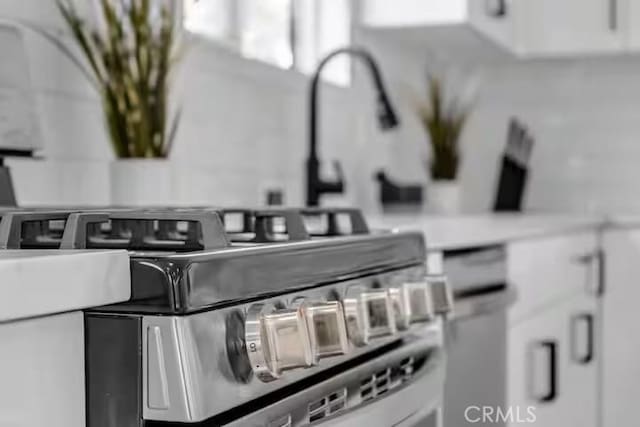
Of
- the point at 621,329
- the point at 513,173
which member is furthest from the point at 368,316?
the point at 513,173

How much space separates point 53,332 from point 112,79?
971 millimetres

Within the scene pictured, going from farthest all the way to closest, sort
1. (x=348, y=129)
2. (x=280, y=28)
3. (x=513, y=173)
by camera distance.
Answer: (x=513, y=173)
(x=348, y=129)
(x=280, y=28)

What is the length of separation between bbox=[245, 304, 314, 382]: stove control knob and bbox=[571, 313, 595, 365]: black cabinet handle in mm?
2022

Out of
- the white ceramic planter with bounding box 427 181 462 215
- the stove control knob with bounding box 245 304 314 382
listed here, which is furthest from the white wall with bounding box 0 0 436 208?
the stove control knob with bounding box 245 304 314 382

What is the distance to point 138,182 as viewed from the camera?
59.2 inches

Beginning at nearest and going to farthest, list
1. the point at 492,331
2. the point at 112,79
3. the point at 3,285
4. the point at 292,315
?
1. the point at 3,285
2. the point at 292,315
3. the point at 112,79
4. the point at 492,331

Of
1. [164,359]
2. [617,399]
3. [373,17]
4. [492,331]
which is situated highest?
[373,17]

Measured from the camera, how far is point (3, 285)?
1.77ft

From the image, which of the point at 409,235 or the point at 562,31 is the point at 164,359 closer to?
the point at 409,235

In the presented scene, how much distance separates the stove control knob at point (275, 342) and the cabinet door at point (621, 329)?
7.90 ft

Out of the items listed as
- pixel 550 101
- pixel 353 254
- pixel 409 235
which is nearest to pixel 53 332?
pixel 353 254

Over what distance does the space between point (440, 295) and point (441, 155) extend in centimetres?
236

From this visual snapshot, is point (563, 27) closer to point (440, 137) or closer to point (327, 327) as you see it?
point (440, 137)

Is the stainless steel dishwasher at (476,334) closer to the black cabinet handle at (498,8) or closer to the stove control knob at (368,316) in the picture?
the stove control knob at (368,316)
